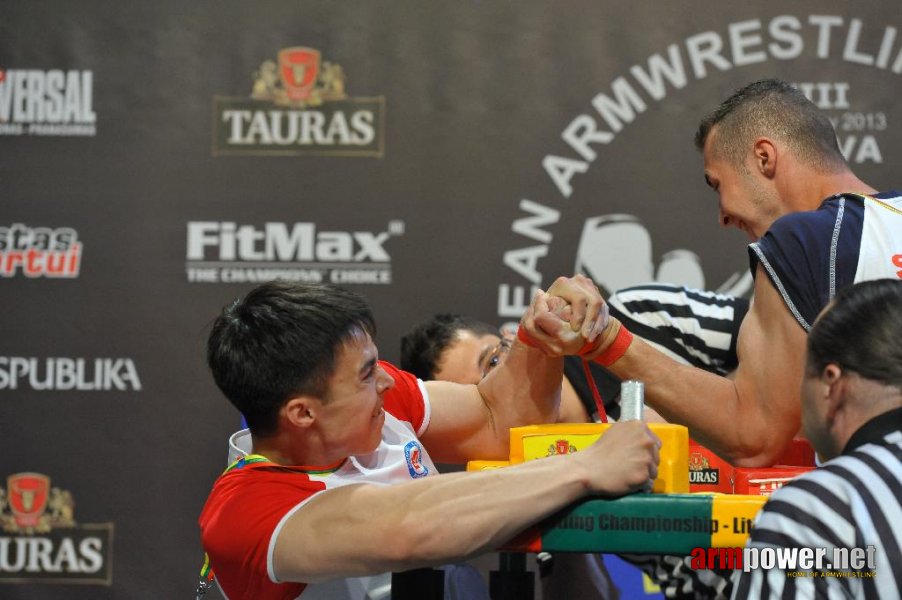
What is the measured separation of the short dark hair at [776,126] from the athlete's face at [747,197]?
0.02 meters

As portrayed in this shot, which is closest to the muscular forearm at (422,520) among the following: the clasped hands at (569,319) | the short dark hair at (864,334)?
the short dark hair at (864,334)

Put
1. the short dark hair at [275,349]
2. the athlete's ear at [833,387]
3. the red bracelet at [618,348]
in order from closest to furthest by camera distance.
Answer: the athlete's ear at [833,387] < the short dark hair at [275,349] < the red bracelet at [618,348]

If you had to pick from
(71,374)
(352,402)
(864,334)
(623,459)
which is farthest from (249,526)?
(71,374)

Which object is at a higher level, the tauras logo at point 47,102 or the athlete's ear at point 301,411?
the tauras logo at point 47,102

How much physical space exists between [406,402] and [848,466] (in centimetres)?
107

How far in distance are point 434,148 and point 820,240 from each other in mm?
1769

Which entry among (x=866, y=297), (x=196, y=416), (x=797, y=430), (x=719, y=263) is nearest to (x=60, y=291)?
(x=196, y=416)

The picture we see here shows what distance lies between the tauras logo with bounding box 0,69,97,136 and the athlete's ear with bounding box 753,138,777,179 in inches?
90.4

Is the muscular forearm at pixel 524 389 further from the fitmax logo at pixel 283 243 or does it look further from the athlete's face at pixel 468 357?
the fitmax logo at pixel 283 243

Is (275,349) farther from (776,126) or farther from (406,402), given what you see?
(776,126)

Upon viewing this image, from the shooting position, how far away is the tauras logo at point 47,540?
11.3 feet

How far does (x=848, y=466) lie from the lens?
1.24 meters

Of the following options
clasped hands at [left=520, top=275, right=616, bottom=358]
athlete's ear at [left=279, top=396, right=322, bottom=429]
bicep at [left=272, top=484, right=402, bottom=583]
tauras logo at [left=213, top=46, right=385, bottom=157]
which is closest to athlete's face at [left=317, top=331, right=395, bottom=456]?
athlete's ear at [left=279, top=396, right=322, bottom=429]

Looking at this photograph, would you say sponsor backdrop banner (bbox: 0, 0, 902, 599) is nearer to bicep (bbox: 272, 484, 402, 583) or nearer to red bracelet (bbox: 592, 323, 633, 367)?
red bracelet (bbox: 592, 323, 633, 367)
